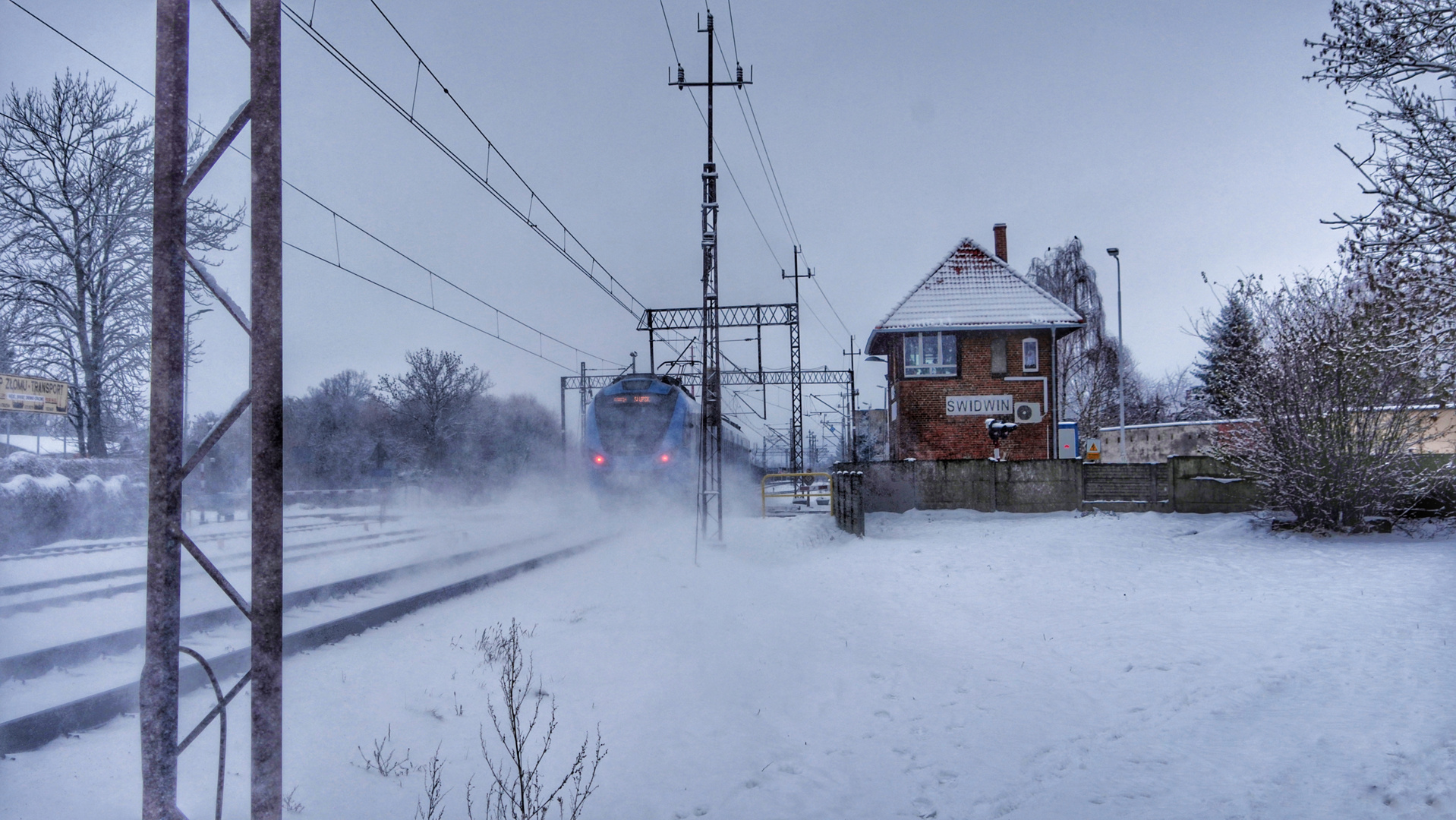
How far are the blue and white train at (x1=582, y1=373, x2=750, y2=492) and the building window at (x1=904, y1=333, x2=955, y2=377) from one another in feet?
29.3

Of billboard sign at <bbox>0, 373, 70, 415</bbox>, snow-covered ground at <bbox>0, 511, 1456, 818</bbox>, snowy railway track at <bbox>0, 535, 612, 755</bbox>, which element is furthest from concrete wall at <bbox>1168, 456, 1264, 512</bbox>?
billboard sign at <bbox>0, 373, 70, 415</bbox>

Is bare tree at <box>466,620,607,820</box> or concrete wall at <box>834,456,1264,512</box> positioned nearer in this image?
bare tree at <box>466,620,607,820</box>

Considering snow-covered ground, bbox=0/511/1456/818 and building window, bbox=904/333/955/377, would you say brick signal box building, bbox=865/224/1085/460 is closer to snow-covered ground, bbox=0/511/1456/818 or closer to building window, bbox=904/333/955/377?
building window, bbox=904/333/955/377

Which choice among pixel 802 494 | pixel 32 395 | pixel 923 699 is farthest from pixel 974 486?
pixel 32 395

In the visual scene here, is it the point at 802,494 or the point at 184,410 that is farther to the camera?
the point at 802,494

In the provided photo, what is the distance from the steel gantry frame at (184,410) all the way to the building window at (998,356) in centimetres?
2518

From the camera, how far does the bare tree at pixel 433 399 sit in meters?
39.7

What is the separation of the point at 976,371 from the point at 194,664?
2326 cm

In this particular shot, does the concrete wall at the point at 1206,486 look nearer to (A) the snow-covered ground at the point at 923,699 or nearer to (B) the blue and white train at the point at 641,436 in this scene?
(A) the snow-covered ground at the point at 923,699

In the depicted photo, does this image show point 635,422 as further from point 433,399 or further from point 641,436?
point 433,399

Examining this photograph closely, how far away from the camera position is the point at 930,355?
26.2 metres

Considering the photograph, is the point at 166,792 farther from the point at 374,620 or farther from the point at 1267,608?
the point at 1267,608

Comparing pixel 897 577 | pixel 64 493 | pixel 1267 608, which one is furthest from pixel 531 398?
pixel 1267 608

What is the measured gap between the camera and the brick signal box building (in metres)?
25.6
